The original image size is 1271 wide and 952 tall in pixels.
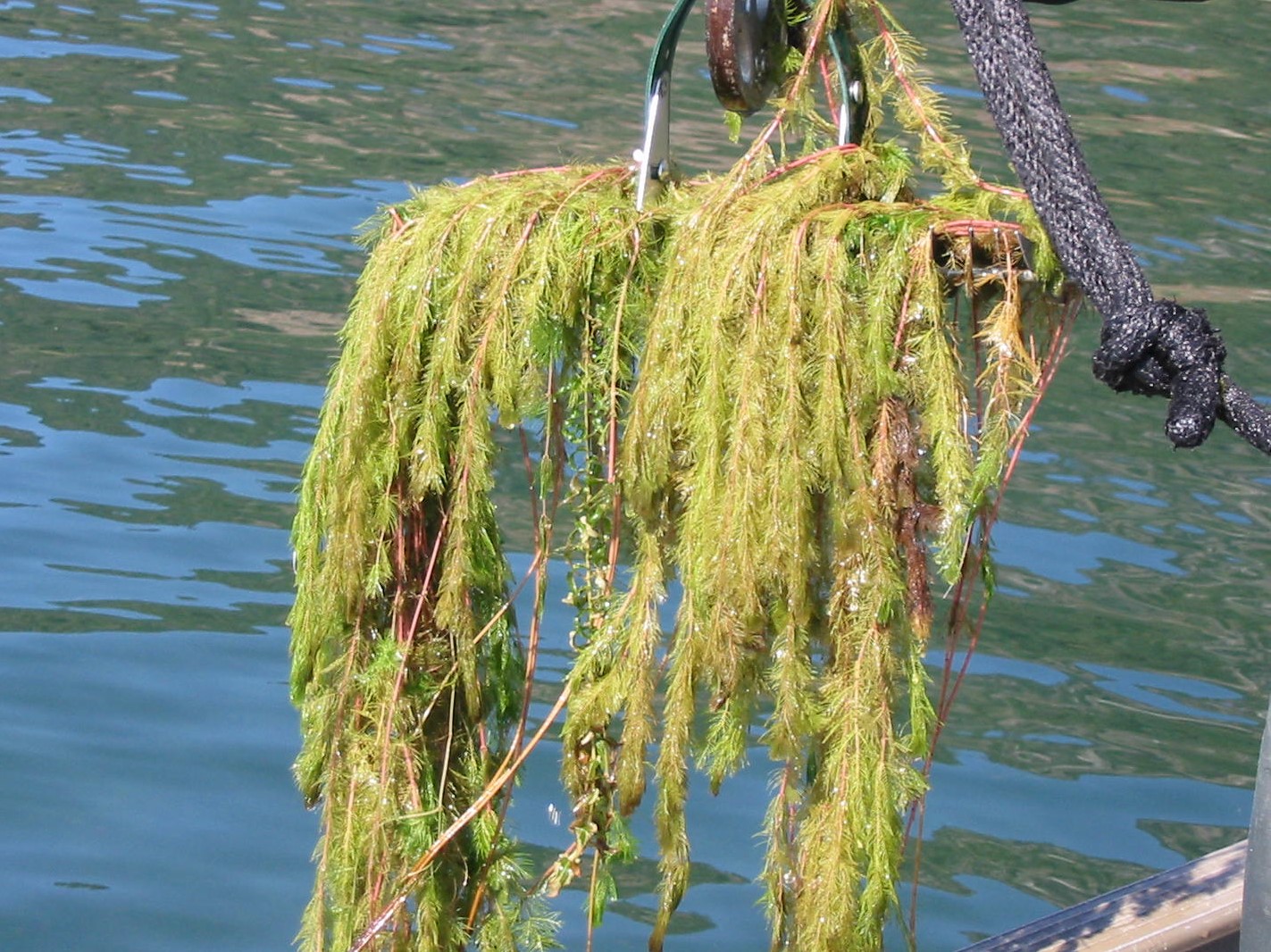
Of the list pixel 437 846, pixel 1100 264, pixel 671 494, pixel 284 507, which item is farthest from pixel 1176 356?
pixel 284 507

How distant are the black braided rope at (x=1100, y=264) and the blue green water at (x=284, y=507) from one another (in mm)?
2098

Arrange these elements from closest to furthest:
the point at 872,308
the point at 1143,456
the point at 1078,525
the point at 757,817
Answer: the point at 872,308 → the point at 757,817 → the point at 1078,525 → the point at 1143,456

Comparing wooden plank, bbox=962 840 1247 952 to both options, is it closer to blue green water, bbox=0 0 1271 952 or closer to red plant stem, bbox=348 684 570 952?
red plant stem, bbox=348 684 570 952

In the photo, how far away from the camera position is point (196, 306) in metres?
6.30

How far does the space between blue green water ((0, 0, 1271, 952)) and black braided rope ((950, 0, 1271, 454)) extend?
2098 mm

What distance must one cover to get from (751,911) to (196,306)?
3.56m

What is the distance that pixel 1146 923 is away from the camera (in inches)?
104

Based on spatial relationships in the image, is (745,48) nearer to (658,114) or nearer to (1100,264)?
(658,114)

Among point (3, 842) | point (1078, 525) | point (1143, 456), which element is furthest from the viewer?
point (1143, 456)

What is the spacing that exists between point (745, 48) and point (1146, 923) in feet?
4.88

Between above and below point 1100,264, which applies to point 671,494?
below

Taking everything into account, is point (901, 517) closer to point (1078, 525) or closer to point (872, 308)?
point (872, 308)

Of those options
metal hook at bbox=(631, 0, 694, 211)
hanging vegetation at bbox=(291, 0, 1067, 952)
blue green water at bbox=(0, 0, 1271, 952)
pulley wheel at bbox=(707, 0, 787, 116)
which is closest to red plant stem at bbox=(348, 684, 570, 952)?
hanging vegetation at bbox=(291, 0, 1067, 952)

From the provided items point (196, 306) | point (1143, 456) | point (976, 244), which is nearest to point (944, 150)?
point (976, 244)
